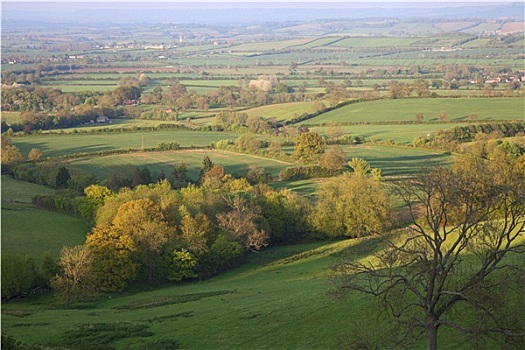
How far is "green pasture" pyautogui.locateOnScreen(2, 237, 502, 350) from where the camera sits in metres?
19.7

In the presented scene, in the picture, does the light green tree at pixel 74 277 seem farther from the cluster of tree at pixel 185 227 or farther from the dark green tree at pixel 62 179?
the dark green tree at pixel 62 179

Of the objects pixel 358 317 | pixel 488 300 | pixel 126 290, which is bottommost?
pixel 126 290

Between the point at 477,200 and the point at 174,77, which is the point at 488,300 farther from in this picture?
the point at 174,77

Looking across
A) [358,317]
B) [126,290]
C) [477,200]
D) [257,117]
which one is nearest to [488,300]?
[477,200]

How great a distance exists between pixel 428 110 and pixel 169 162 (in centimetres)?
3878

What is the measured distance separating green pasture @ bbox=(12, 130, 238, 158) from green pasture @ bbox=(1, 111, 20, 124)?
816 centimetres

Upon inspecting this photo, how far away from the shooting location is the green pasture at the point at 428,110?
85.6 meters

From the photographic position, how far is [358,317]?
20.0 m

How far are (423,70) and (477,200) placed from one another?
133121mm

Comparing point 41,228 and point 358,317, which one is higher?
point 358,317

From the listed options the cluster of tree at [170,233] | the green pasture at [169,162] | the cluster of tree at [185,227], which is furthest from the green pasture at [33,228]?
the green pasture at [169,162]

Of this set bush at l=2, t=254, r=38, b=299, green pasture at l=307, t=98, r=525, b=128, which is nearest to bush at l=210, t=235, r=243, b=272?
bush at l=2, t=254, r=38, b=299

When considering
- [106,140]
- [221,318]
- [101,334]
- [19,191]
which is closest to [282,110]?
[106,140]

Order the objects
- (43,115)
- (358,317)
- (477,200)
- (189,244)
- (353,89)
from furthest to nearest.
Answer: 1. (353,89)
2. (43,115)
3. (189,244)
4. (358,317)
5. (477,200)
